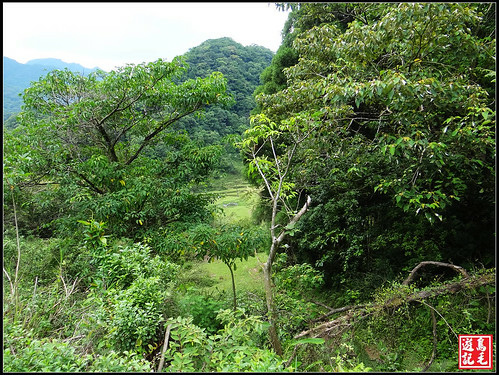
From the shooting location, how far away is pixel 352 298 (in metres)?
4.66

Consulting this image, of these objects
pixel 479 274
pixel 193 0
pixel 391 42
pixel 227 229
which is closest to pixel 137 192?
pixel 227 229

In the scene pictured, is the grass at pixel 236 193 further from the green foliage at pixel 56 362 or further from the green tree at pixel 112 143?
the green foliage at pixel 56 362

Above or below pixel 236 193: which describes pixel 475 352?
below

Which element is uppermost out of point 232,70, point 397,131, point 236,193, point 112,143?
point 232,70

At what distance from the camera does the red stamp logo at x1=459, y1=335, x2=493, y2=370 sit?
2068mm

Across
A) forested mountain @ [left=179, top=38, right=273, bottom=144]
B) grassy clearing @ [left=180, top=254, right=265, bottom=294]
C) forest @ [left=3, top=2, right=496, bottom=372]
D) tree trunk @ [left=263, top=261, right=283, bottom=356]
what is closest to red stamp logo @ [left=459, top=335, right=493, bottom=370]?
forest @ [left=3, top=2, right=496, bottom=372]

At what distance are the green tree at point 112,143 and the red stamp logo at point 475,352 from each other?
3.51 meters

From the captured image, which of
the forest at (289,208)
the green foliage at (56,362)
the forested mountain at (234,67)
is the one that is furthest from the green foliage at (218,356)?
the forested mountain at (234,67)

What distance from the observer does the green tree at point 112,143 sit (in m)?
3.80

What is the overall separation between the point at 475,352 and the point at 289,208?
211cm

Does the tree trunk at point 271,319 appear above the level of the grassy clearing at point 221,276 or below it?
above

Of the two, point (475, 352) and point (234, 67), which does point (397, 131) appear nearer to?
point (475, 352)

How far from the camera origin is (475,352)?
2088 millimetres

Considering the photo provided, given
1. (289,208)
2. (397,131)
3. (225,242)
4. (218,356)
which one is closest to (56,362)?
(218,356)
